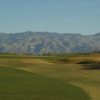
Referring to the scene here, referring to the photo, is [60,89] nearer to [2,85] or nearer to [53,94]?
[53,94]

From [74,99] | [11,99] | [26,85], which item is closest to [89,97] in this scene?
[74,99]

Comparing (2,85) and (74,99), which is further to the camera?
(2,85)

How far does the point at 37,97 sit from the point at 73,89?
24.0 ft

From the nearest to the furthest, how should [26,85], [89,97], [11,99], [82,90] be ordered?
[11,99], [89,97], [82,90], [26,85]

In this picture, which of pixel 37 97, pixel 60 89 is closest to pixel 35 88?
pixel 60 89

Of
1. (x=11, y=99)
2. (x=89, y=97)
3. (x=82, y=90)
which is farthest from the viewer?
(x=82, y=90)

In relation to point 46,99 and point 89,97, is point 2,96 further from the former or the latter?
point 89,97

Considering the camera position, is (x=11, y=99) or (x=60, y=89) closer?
(x=11, y=99)

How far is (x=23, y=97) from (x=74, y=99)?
459 centimetres

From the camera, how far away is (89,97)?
1344 inches

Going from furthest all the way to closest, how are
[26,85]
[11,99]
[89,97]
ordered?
1. [26,85]
2. [89,97]
3. [11,99]

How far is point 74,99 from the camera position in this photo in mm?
32625

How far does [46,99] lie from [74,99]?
2514 millimetres

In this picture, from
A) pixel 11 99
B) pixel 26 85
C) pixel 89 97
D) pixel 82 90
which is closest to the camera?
pixel 11 99
